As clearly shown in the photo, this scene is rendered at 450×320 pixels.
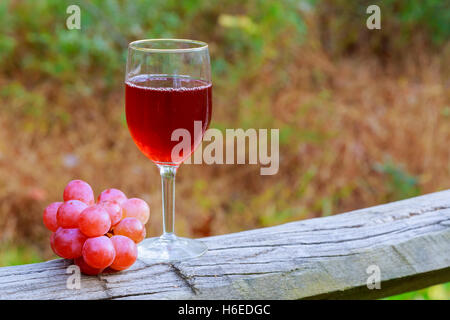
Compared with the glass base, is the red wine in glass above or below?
above

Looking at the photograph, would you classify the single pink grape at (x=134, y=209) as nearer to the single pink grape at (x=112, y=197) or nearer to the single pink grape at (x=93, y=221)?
the single pink grape at (x=112, y=197)

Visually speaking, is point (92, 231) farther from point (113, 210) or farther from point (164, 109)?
point (164, 109)

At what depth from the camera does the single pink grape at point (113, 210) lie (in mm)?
1219

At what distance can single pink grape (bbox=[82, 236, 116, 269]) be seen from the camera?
3.69 ft

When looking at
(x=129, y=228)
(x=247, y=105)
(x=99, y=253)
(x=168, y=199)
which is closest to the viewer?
(x=99, y=253)

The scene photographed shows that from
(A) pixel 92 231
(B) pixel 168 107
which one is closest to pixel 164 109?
(B) pixel 168 107

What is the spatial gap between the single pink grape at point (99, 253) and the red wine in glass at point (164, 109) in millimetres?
299

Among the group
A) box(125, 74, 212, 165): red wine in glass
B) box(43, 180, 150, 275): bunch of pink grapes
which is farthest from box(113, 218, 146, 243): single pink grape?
box(125, 74, 212, 165): red wine in glass

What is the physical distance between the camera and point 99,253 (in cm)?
113

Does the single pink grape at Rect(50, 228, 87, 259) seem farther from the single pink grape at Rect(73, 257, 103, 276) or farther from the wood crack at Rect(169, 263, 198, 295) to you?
the wood crack at Rect(169, 263, 198, 295)

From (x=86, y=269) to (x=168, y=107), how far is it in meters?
0.40

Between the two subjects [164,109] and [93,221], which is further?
[164,109]

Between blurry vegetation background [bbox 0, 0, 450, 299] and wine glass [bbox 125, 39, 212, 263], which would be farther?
→ blurry vegetation background [bbox 0, 0, 450, 299]

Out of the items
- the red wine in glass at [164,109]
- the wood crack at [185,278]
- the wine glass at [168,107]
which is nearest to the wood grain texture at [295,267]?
the wood crack at [185,278]
